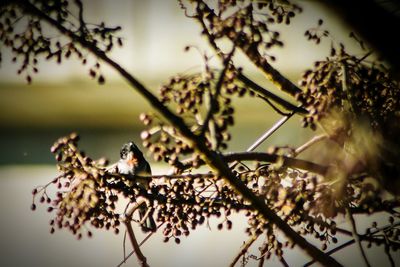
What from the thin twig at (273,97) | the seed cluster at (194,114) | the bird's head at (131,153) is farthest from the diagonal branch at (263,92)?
the bird's head at (131,153)

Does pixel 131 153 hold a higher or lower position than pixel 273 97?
higher

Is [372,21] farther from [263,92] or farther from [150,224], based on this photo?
[150,224]

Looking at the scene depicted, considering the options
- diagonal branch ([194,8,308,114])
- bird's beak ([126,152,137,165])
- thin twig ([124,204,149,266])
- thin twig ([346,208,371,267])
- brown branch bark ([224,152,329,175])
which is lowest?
thin twig ([346,208,371,267])

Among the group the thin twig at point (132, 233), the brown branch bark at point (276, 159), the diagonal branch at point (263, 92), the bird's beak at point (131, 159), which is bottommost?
the brown branch bark at point (276, 159)

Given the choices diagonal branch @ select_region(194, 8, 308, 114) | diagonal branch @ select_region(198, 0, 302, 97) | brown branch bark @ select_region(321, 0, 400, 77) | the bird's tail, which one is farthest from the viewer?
the bird's tail

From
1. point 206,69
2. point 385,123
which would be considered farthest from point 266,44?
point 385,123

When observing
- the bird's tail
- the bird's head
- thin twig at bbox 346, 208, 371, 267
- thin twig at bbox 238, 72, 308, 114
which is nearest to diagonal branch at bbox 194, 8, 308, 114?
thin twig at bbox 238, 72, 308, 114

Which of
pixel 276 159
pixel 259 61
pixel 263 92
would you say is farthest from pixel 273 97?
pixel 276 159

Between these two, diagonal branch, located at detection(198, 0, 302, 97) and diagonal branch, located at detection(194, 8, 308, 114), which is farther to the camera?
diagonal branch, located at detection(194, 8, 308, 114)

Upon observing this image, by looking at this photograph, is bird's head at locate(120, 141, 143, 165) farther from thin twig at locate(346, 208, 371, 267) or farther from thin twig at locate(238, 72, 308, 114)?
thin twig at locate(346, 208, 371, 267)

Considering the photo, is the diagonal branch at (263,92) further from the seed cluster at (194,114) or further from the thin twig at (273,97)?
the seed cluster at (194,114)

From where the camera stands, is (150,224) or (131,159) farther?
(131,159)

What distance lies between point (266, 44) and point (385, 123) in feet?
1.76

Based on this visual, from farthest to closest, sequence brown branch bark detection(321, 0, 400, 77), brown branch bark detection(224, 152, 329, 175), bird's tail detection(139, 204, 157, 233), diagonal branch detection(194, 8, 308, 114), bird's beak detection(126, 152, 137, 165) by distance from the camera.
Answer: bird's beak detection(126, 152, 137, 165) < bird's tail detection(139, 204, 157, 233) < diagonal branch detection(194, 8, 308, 114) < brown branch bark detection(224, 152, 329, 175) < brown branch bark detection(321, 0, 400, 77)
